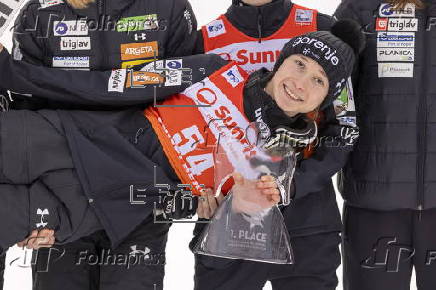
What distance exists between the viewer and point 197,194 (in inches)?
90.4

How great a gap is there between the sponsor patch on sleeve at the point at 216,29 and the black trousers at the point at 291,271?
731 mm

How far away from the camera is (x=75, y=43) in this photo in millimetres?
2385

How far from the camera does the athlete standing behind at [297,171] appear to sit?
7.72 ft

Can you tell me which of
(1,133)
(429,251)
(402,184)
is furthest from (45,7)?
(429,251)

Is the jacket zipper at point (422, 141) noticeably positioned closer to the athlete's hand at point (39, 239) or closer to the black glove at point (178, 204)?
the black glove at point (178, 204)

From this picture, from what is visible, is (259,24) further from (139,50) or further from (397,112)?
(397,112)

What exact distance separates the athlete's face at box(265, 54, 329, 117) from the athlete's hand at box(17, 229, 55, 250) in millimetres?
781

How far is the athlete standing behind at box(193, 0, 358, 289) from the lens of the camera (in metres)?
2.35

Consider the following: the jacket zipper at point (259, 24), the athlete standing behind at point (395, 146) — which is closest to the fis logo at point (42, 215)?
the jacket zipper at point (259, 24)

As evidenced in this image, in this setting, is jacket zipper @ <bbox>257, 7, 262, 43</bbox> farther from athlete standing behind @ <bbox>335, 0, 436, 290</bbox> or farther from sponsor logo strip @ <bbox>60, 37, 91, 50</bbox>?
sponsor logo strip @ <bbox>60, 37, 91, 50</bbox>

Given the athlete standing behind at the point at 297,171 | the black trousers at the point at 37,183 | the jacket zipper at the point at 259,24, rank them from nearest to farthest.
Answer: the black trousers at the point at 37,183 → the athlete standing behind at the point at 297,171 → the jacket zipper at the point at 259,24

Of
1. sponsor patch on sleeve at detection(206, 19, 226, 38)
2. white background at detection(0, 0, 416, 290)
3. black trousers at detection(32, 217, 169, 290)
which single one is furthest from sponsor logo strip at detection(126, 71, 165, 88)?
white background at detection(0, 0, 416, 290)

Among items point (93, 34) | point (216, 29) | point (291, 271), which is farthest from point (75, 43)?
point (291, 271)

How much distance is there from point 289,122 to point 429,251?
2.07ft
